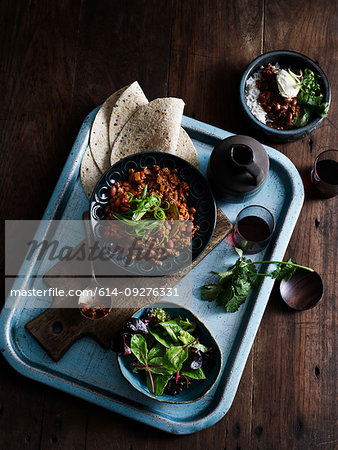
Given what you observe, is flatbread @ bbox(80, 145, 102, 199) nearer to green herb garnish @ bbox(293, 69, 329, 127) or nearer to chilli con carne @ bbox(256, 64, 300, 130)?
chilli con carne @ bbox(256, 64, 300, 130)

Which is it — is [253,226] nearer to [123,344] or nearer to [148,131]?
[148,131]

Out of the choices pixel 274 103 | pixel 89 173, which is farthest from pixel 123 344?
pixel 274 103

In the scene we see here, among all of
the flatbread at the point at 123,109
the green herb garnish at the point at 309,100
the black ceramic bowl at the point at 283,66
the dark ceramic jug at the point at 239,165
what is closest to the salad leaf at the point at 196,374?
the dark ceramic jug at the point at 239,165

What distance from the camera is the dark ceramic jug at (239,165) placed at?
1.92m

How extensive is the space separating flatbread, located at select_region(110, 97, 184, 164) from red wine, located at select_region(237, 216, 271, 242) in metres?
0.47

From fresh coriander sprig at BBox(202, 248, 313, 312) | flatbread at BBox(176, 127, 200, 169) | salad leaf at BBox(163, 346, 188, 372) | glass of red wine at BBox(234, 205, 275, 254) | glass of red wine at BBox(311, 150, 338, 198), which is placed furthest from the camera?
glass of red wine at BBox(311, 150, 338, 198)

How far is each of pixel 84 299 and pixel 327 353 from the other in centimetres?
125

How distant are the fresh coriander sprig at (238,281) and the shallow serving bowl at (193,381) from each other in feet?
0.46

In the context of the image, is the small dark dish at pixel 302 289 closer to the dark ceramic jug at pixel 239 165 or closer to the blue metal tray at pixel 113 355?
the blue metal tray at pixel 113 355

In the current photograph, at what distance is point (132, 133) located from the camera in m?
2.14

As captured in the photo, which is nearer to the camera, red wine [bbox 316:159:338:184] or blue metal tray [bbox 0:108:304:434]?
blue metal tray [bbox 0:108:304:434]

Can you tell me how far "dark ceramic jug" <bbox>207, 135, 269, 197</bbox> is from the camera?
1.92 meters

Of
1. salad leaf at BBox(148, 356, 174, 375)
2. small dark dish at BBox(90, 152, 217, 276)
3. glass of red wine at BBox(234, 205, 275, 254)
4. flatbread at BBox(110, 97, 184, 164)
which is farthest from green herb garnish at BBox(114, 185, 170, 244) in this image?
salad leaf at BBox(148, 356, 174, 375)

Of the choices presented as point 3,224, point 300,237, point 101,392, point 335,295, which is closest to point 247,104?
point 300,237
